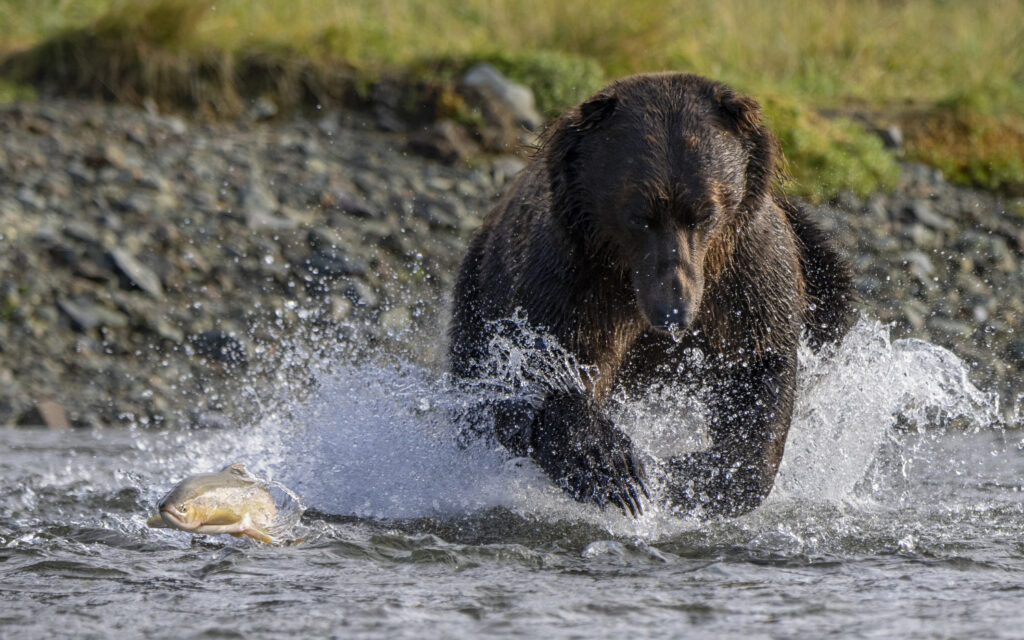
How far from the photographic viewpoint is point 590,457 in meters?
4.63

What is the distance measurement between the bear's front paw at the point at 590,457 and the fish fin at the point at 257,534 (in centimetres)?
99

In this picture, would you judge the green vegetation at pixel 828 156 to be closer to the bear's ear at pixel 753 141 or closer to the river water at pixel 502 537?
the river water at pixel 502 537

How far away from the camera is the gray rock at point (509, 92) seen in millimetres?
10977

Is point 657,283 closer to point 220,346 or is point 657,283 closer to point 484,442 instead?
point 484,442

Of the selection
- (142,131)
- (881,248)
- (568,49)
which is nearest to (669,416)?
(881,248)

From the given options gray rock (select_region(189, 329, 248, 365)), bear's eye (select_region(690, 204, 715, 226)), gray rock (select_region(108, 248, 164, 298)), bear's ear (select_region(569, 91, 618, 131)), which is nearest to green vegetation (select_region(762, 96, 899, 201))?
gray rock (select_region(189, 329, 248, 365))

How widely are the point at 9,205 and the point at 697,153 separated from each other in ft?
19.5

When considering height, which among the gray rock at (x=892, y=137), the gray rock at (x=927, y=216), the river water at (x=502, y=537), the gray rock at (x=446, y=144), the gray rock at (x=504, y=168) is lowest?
the river water at (x=502, y=537)

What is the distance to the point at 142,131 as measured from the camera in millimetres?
10336

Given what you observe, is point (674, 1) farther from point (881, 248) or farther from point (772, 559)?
point (772, 559)

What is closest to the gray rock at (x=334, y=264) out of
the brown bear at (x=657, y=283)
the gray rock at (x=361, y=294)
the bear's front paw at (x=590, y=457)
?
the gray rock at (x=361, y=294)

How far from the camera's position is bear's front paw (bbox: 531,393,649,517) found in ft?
15.2

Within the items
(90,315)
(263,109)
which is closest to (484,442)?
(90,315)

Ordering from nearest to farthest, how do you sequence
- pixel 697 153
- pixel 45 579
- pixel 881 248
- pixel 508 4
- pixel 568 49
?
pixel 45 579 → pixel 697 153 → pixel 881 248 → pixel 568 49 → pixel 508 4
